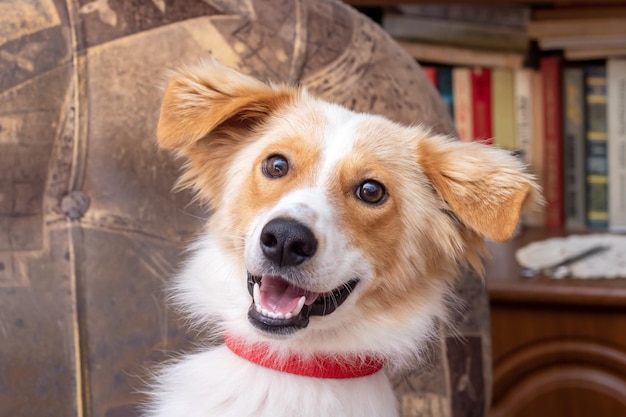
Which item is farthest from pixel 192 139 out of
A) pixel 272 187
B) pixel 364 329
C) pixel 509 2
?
pixel 509 2

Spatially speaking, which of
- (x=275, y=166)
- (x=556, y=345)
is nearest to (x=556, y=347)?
(x=556, y=345)

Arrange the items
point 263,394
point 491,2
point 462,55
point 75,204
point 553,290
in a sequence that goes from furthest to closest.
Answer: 1. point 462,55
2. point 491,2
3. point 553,290
4. point 75,204
5. point 263,394

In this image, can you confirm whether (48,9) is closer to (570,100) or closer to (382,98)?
(382,98)

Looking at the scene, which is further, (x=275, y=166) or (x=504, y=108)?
(x=504, y=108)

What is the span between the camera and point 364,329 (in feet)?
4.65

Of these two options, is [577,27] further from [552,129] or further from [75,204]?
[75,204]

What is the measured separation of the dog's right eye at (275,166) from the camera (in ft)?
4.67

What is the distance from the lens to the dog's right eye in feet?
4.67

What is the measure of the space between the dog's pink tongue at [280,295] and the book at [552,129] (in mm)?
1345

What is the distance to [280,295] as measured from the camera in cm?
132

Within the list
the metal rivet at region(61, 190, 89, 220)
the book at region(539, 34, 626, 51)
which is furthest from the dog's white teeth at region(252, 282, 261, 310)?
the book at region(539, 34, 626, 51)

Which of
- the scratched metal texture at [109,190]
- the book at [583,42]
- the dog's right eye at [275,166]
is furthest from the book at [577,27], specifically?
the dog's right eye at [275,166]

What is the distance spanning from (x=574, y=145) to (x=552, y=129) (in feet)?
0.26

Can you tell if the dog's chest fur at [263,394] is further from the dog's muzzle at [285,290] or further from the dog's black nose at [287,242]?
the dog's black nose at [287,242]
